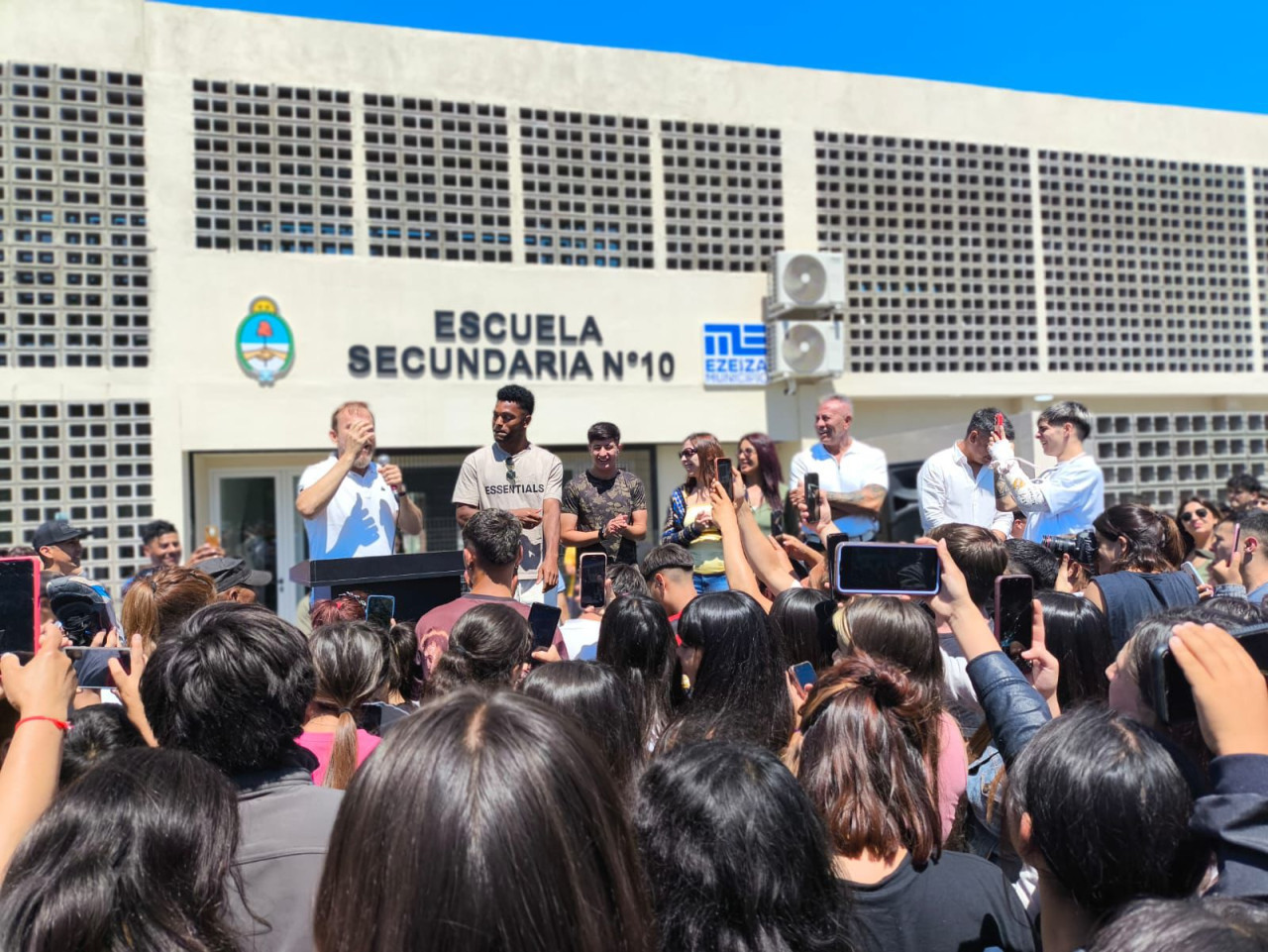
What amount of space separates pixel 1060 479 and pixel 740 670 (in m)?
2.94

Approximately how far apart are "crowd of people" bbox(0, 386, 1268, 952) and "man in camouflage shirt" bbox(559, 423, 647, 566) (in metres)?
1.93

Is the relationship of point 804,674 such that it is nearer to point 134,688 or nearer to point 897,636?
point 897,636

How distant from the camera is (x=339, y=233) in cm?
952

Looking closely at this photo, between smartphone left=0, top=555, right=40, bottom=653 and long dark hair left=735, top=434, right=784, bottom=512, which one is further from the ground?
long dark hair left=735, top=434, right=784, bottom=512

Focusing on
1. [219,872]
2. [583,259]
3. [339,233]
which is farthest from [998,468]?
[339,233]

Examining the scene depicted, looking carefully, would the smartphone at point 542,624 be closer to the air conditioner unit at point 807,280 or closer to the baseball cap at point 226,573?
the baseball cap at point 226,573

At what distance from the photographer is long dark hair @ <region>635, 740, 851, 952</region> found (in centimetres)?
136

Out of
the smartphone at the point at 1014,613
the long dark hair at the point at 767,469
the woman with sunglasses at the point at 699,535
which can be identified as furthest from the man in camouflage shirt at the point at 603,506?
the smartphone at the point at 1014,613

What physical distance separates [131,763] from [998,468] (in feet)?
14.4

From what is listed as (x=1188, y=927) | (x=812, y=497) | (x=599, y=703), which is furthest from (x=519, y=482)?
(x=1188, y=927)

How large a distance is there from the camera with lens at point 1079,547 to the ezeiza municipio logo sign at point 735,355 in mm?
6518

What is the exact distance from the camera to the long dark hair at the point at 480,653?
114 inches

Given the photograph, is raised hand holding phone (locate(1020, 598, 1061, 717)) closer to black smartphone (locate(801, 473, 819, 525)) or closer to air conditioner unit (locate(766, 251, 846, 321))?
black smartphone (locate(801, 473, 819, 525))

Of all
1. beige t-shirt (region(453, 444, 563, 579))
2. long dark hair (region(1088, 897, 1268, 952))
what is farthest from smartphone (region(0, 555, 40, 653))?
beige t-shirt (region(453, 444, 563, 579))
